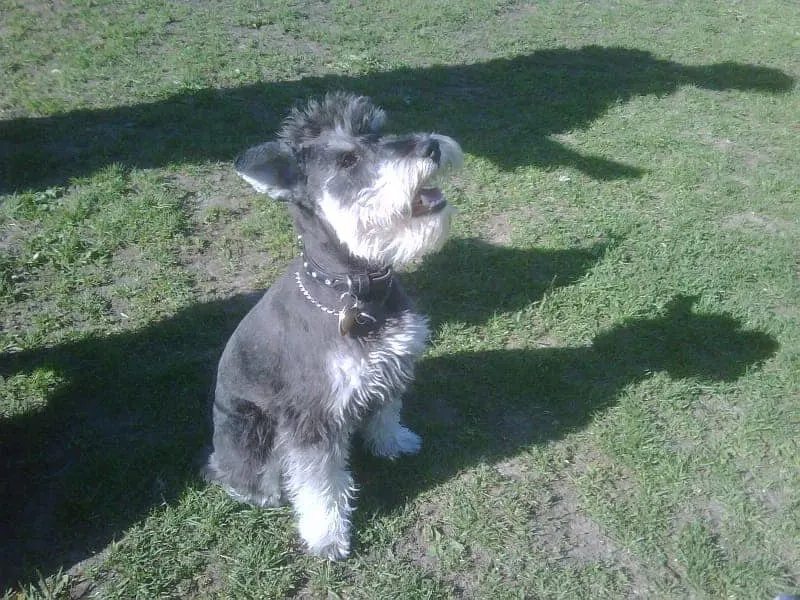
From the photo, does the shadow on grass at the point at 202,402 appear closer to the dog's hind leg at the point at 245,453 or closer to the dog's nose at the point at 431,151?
the dog's hind leg at the point at 245,453

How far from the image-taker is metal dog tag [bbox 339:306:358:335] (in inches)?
117

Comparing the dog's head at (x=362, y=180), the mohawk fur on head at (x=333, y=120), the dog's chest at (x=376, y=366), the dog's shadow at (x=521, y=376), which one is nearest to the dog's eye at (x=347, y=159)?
the dog's head at (x=362, y=180)

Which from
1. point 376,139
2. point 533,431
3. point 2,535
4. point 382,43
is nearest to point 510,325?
point 533,431

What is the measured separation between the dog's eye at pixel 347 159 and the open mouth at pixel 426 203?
0.99 ft

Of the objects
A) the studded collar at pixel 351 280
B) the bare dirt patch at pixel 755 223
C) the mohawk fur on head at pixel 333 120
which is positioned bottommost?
the bare dirt patch at pixel 755 223

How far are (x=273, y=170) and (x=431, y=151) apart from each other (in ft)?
2.16

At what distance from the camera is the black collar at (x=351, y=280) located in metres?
3.01

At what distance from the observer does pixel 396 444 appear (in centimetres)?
381

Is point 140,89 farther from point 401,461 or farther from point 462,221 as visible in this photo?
point 401,461

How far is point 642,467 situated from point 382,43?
7351 mm

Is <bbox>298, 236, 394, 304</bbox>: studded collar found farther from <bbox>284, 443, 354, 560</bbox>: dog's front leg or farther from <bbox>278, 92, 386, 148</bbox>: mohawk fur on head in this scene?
<bbox>284, 443, 354, 560</bbox>: dog's front leg

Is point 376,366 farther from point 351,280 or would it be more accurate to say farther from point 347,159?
point 347,159

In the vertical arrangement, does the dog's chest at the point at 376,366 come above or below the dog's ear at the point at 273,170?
below

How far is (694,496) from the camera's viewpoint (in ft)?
12.0
